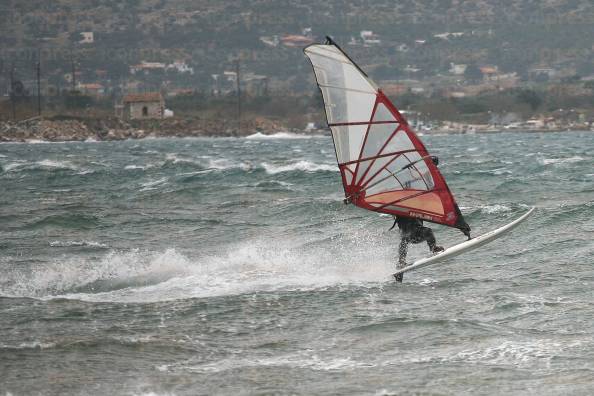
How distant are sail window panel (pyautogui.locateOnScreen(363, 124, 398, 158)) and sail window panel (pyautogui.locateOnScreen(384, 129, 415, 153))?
0.26 ft

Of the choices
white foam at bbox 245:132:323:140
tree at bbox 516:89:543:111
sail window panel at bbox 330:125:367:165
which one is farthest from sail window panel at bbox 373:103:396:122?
tree at bbox 516:89:543:111

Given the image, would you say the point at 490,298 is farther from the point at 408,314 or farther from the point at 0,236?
the point at 0,236

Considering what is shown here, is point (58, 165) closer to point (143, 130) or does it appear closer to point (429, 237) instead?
point (429, 237)

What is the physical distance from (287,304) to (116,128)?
111173mm

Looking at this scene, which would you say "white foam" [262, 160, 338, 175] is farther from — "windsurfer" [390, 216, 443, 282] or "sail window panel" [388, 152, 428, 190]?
"sail window panel" [388, 152, 428, 190]

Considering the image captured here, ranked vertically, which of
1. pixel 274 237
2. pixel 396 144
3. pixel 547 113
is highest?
pixel 396 144

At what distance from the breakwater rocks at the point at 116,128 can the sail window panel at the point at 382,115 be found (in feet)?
318

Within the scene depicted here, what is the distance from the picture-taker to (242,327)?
14.0 m

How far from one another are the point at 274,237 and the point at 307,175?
1812cm

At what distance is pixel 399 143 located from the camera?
1655cm

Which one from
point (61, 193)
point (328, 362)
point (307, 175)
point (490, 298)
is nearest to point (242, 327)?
point (328, 362)

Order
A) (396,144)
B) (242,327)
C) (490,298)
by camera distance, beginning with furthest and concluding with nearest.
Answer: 1. (396,144)
2. (490,298)
3. (242,327)

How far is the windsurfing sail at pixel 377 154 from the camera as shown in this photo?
16219mm

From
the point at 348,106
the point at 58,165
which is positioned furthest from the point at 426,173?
the point at 58,165
